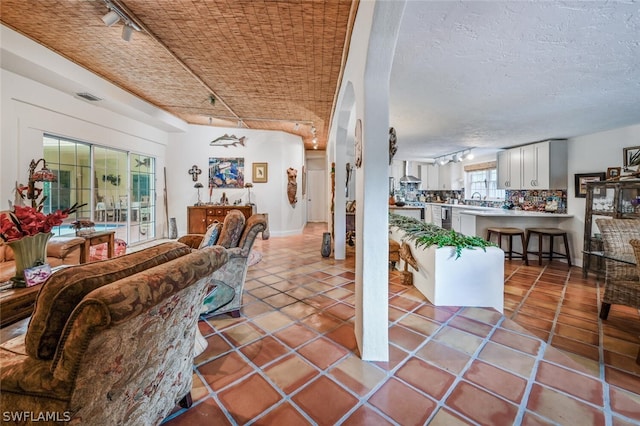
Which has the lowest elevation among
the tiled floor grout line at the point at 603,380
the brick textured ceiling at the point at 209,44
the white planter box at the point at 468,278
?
the tiled floor grout line at the point at 603,380

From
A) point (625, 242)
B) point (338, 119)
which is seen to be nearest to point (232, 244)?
point (338, 119)

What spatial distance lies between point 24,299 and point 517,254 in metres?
6.37

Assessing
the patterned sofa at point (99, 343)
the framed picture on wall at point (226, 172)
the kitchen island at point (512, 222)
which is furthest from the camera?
the framed picture on wall at point (226, 172)

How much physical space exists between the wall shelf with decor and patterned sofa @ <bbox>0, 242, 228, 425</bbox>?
15.8ft

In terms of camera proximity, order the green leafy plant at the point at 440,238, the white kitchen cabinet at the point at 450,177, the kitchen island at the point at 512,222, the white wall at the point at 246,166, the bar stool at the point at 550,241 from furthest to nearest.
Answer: the white kitchen cabinet at the point at 450,177
the white wall at the point at 246,166
the kitchen island at the point at 512,222
the bar stool at the point at 550,241
the green leafy plant at the point at 440,238

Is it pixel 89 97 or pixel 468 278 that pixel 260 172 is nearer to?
pixel 89 97

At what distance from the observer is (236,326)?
2318mm

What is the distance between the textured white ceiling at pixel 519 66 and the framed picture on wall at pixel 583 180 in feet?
2.50

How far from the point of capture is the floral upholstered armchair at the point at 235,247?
2.46m

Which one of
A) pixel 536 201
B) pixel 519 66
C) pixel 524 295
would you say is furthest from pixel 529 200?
pixel 519 66

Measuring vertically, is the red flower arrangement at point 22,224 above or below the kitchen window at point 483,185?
below

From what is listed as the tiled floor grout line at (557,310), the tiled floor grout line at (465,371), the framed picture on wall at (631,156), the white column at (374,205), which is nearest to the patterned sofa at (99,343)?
the white column at (374,205)

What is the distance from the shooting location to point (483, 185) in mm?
7176

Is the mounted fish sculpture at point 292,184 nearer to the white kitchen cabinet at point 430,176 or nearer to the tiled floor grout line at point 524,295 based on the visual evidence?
the white kitchen cabinet at point 430,176
